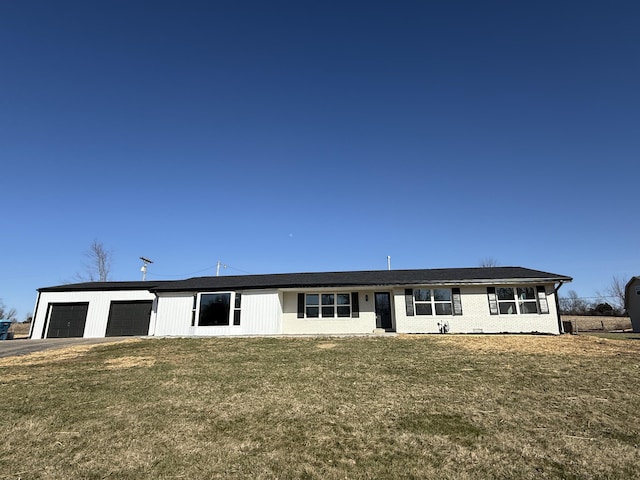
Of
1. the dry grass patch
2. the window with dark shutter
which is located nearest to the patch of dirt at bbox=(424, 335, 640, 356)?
the window with dark shutter

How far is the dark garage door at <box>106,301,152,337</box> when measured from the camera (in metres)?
22.4

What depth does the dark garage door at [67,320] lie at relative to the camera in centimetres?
2264

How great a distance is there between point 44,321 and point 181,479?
82.0 ft

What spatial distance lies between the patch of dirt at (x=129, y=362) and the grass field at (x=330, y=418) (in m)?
0.31

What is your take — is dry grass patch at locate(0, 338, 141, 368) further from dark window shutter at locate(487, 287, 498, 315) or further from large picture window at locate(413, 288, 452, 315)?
dark window shutter at locate(487, 287, 498, 315)

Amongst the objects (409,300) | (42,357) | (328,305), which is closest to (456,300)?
(409,300)

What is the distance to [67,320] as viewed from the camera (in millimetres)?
22766

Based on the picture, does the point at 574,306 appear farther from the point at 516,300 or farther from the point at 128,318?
the point at 128,318

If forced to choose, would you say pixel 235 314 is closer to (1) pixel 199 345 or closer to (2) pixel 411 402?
(1) pixel 199 345

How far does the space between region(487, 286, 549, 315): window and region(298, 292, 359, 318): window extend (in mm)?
7153

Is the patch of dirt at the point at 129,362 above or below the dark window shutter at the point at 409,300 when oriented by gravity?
below

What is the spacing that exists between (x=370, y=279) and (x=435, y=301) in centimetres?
363

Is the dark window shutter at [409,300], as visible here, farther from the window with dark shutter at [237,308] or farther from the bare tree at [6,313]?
the bare tree at [6,313]

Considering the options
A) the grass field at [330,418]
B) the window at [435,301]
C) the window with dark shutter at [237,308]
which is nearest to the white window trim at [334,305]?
the window at [435,301]
